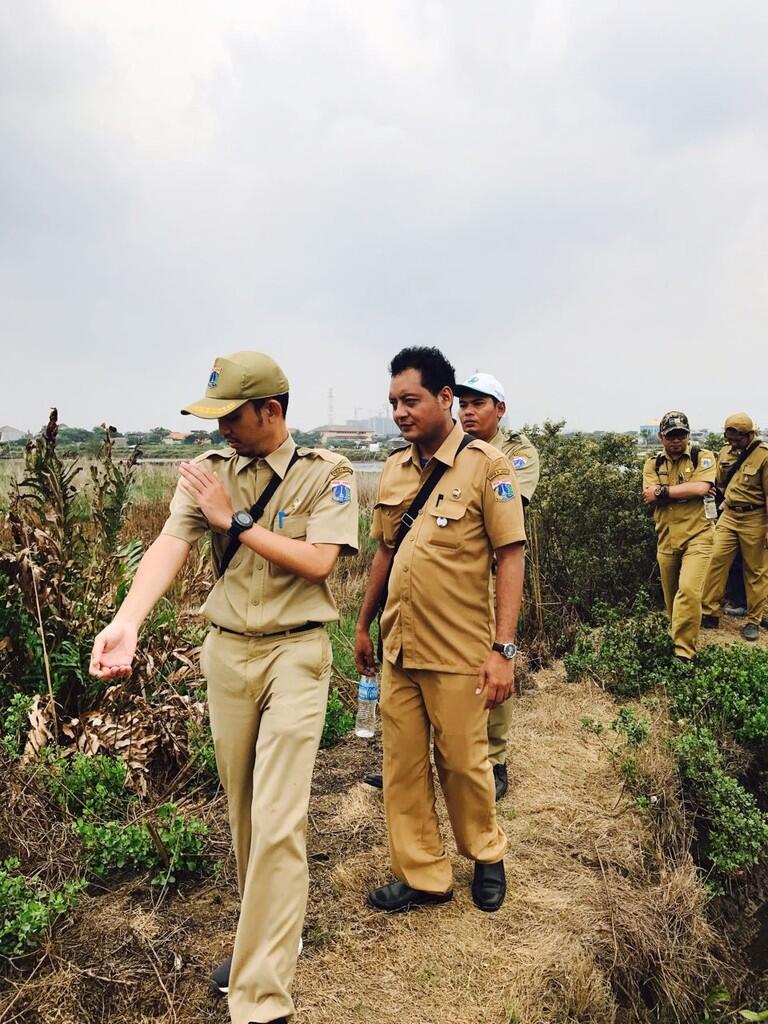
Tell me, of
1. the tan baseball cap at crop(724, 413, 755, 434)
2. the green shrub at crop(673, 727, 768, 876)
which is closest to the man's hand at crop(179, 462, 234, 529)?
the green shrub at crop(673, 727, 768, 876)

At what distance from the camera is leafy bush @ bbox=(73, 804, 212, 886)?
3152mm

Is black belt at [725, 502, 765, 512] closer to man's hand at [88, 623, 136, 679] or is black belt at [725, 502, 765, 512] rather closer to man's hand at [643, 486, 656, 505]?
man's hand at [643, 486, 656, 505]

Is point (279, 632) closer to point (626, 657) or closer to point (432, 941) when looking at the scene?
point (432, 941)

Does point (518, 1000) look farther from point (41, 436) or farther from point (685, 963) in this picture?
point (41, 436)

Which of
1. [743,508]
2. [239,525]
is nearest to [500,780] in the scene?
[239,525]

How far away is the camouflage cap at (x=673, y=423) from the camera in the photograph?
6438 mm

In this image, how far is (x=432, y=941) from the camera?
3014mm

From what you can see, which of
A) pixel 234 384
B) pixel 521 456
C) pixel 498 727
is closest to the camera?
pixel 234 384

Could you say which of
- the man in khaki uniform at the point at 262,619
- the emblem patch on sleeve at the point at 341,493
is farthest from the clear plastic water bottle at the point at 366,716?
the emblem patch on sleeve at the point at 341,493

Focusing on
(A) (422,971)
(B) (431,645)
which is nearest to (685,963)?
(A) (422,971)

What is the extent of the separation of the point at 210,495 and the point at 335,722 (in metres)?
2.94

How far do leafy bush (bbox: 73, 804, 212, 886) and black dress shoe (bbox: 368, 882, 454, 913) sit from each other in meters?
0.73

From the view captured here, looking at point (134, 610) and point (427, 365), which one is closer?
point (134, 610)

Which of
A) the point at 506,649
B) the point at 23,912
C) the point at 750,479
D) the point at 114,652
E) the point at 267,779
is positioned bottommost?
the point at 23,912
